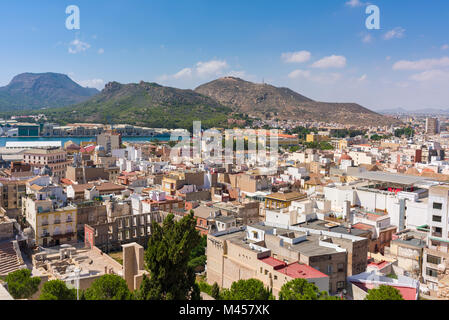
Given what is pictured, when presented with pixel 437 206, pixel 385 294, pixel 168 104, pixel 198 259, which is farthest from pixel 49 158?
pixel 168 104

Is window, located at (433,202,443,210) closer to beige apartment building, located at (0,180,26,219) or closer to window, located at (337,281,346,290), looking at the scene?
window, located at (337,281,346,290)

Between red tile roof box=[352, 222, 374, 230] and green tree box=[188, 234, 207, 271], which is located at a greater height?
red tile roof box=[352, 222, 374, 230]

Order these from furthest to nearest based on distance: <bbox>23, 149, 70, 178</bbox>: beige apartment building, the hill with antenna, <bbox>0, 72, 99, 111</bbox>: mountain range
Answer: <bbox>0, 72, 99, 111</bbox>: mountain range < the hill with antenna < <bbox>23, 149, 70, 178</bbox>: beige apartment building

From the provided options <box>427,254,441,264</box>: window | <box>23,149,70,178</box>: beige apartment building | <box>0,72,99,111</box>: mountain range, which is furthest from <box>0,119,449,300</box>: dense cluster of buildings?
<box>0,72,99,111</box>: mountain range

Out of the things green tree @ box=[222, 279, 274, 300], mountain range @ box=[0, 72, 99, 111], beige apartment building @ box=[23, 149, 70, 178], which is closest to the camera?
green tree @ box=[222, 279, 274, 300]

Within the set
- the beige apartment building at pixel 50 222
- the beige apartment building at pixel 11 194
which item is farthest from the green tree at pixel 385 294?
the beige apartment building at pixel 11 194

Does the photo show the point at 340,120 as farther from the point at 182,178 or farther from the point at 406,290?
the point at 406,290
